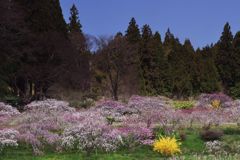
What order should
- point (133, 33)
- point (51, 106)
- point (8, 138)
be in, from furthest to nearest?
point (133, 33) < point (51, 106) < point (8, 138)

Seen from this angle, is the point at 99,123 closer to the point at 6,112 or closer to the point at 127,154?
the point at 127,154

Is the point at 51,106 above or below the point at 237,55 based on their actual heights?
below

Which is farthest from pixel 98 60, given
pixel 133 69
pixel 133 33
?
pixel 133 33

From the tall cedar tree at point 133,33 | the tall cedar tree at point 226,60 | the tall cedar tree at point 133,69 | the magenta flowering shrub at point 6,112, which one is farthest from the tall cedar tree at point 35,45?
the tall cedar tree at point 226,60

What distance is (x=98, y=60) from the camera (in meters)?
54.4

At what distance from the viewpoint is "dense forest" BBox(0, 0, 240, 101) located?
37.6 m

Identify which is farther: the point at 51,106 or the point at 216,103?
the point at 216,103

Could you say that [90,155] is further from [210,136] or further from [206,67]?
[206,67]

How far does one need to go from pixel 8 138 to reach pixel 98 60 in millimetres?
37152

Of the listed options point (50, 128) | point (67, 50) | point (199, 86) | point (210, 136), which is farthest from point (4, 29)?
point (199, 86)

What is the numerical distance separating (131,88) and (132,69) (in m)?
1.85

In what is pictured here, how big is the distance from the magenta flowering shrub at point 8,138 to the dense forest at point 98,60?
60.3ft

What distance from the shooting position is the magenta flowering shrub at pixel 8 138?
55.0 ft

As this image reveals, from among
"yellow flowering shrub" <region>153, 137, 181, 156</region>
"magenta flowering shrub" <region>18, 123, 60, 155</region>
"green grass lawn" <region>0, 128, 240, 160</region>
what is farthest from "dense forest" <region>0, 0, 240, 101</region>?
"yellow flowering shrub" <region>153, 137, 181, 156</region>
